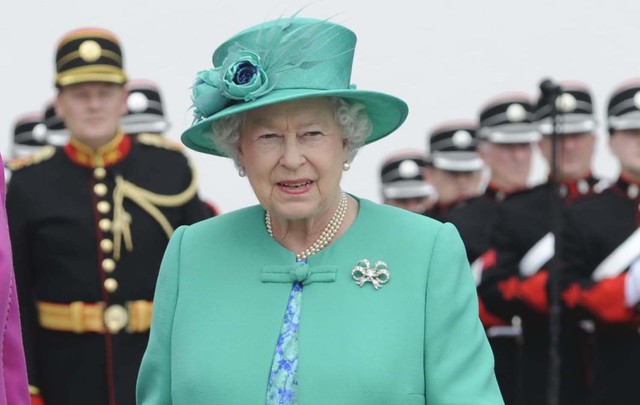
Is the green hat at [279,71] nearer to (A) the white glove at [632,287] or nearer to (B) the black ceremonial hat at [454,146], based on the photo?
(A) the white glove at [632,287]

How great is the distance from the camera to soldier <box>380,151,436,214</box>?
32.3ft

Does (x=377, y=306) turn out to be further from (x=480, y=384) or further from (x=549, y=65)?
(x=549, y=65)

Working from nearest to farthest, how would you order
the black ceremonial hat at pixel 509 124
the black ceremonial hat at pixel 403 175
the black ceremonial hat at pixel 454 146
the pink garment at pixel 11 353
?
1. the pink garment at pixel 11 353
2. the black ceremonial hat at pixel 509 124
3. the black ceremonial hat at pixel 454 146
4. the black ceremonial hat at pixel 403 175

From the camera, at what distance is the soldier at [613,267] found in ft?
22.8

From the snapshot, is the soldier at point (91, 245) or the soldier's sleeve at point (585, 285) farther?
the soldier's sleeve at point (585, 285)

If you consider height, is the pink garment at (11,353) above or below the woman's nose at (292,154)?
below

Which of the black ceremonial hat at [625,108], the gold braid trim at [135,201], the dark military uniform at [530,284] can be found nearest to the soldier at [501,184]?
the dark military uniform at [530,284]

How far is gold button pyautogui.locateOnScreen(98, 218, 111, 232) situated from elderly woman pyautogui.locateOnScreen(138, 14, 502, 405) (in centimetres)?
275

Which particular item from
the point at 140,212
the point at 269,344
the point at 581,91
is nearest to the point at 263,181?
the point at 269,344

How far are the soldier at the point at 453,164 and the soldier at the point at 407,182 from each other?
5.0 inches

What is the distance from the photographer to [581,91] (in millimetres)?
8531

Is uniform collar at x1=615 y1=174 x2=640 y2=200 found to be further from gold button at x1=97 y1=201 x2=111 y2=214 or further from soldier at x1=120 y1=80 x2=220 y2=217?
soldier at x1=120 y1=80 x2=220 y2=217

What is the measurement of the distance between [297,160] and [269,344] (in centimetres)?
39

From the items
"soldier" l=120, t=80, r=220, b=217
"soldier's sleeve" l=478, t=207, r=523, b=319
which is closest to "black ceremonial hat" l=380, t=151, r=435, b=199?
"soldier" l=120, t=80, r=220, b=217
